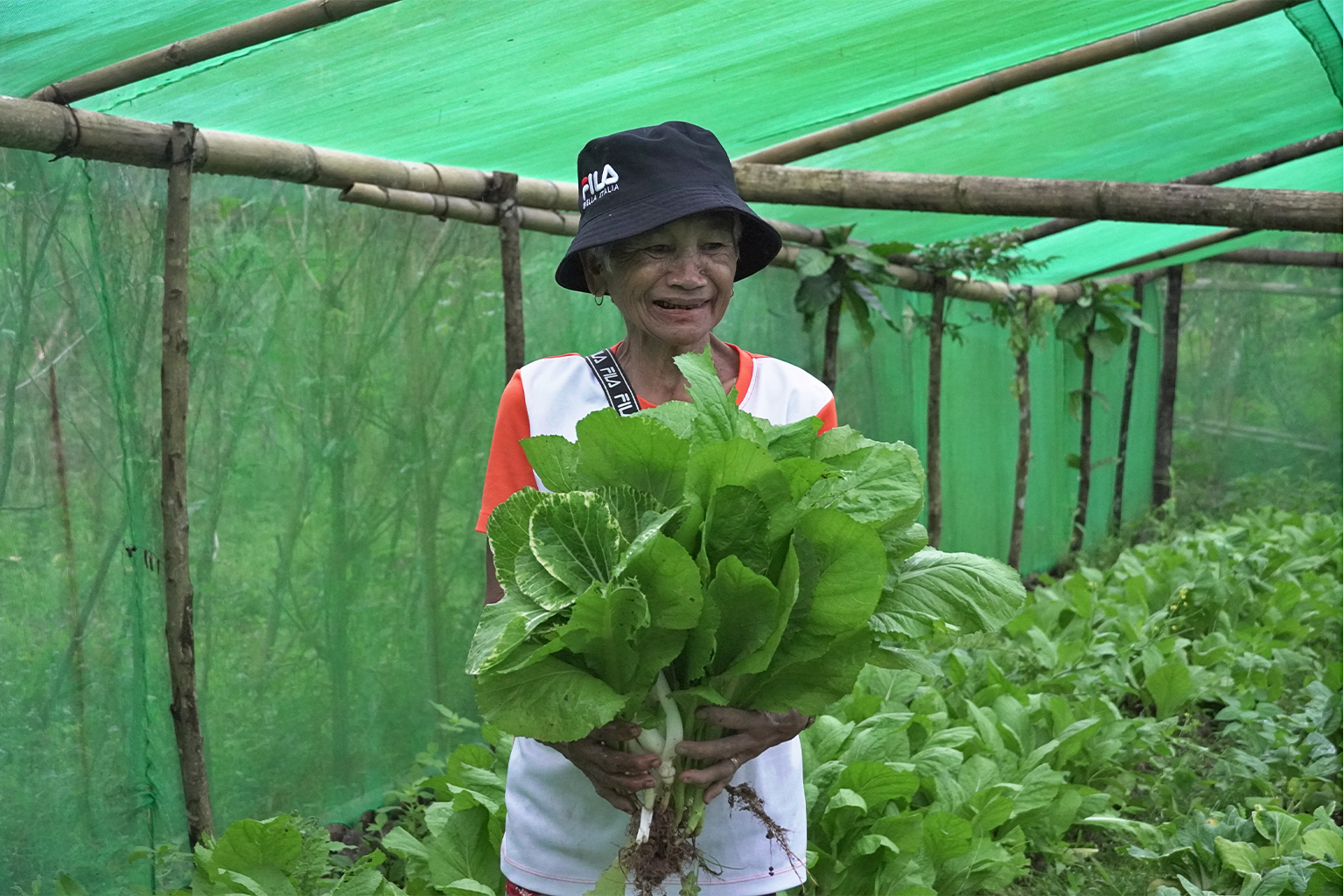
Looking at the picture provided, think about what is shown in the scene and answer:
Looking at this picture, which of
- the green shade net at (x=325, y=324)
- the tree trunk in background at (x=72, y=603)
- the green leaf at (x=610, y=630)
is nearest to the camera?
the green leaf at (x=610, y=630)

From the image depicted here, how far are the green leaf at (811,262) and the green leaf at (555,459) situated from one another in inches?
197

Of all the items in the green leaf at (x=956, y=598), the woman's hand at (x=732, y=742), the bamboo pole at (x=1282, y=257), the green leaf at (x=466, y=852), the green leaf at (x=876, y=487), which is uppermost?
the green leaf at (x=876, y=487)

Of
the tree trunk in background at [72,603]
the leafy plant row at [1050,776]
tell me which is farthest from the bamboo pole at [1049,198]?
the tree trunk in background at [72,603]

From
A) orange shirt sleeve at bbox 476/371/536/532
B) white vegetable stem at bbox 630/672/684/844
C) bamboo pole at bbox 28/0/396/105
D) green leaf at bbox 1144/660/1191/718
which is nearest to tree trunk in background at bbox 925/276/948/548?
green leaf at bbox 1144/660/1191/718

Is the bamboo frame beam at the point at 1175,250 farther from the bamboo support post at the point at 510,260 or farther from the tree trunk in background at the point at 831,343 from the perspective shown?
the bamboo support post at the point at 510,260

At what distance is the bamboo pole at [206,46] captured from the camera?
8.76ft

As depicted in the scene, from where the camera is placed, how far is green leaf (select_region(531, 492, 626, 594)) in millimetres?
1433

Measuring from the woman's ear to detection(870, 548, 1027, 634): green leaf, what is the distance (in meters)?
0.69

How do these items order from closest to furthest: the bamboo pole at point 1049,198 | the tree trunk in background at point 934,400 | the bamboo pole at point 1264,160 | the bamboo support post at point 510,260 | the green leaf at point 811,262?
1. the bamboo pole at point 1049,198
2. the bamboo support post at point 510,260
3. the bamboo pole at point 1264,160
4. the green leaf at point 811,262
5. the tree trunk in background at point 934,400

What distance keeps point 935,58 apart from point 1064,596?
12.5 feet

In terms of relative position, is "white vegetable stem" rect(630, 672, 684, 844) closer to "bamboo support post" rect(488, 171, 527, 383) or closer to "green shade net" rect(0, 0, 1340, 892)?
"green shade net" rect(0, 0, 1340, 892)

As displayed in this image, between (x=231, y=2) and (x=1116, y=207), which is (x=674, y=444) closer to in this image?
(x=231, y=2)

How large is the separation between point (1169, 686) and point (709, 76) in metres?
3.27

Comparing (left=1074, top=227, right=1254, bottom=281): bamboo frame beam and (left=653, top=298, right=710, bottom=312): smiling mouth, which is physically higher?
(left=653, top=298, right=710, bottom=312): smiling mouth
